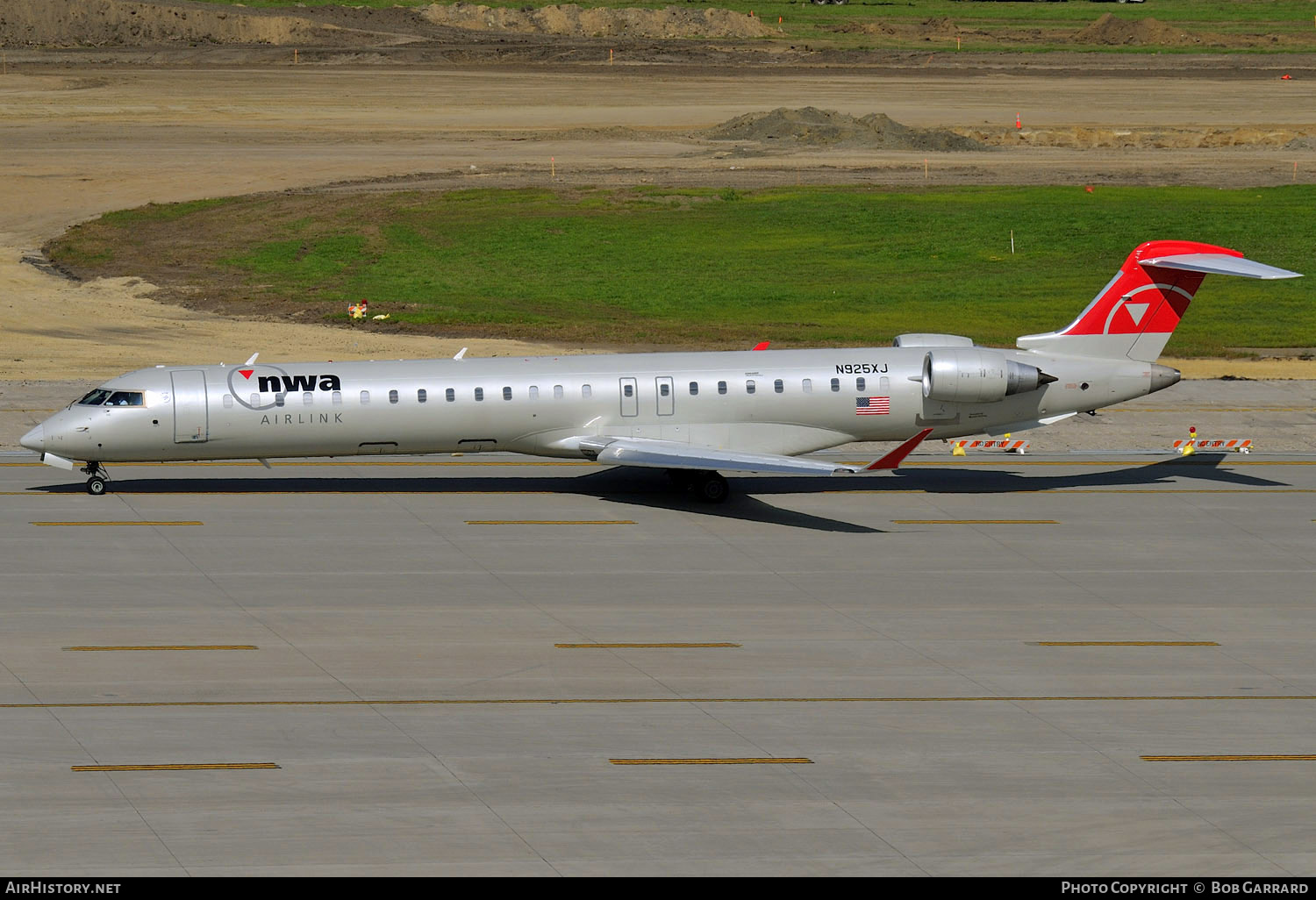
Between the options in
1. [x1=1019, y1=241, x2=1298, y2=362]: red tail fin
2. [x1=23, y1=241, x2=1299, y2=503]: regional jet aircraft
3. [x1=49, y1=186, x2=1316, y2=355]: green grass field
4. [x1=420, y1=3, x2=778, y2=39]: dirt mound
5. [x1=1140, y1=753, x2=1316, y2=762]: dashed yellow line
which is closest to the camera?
[x1=1140, y1=753, x2=1316, y2=762]: dashed yellow line

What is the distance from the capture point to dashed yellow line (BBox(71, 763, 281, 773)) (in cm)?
2120

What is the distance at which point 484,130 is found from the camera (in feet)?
316

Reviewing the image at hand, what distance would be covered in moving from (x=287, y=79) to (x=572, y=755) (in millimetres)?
97457

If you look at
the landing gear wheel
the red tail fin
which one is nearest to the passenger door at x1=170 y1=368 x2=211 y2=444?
the landing gear wheel

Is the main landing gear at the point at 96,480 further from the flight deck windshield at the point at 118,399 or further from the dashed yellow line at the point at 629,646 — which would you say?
the dashed yellow line at the point at 629,646

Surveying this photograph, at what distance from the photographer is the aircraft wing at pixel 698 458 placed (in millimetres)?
33219

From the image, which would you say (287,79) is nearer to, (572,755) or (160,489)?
(160,489)

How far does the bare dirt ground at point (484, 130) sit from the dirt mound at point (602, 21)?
25.0 ft

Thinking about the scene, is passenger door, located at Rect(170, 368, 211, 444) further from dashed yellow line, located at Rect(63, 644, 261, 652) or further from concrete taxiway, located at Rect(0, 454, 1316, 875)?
dashed yellow line, located at Rect(63, 644, 261, 652)

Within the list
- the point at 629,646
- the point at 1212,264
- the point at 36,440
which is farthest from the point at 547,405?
the point at 1212,264

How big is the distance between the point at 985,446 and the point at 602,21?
363ft

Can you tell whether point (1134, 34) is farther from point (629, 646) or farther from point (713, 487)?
point (629, 646)

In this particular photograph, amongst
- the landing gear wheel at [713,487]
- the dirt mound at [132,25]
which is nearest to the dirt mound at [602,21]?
the dirt mound at [132,25]

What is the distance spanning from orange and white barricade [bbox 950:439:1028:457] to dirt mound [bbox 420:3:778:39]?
4192 inches
